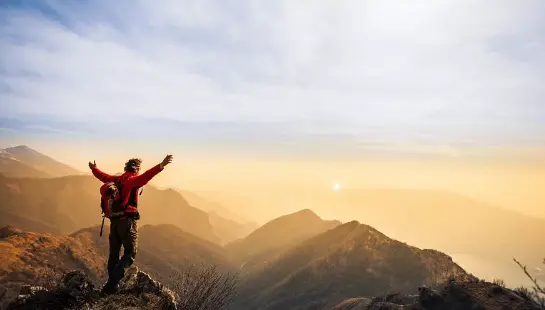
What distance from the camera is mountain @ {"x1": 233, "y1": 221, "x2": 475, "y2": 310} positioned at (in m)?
52.8

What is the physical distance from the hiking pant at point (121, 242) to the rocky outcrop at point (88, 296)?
398mm

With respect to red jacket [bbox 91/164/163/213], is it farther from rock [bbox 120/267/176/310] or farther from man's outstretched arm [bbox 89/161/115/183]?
rock [bbox 120/267/176/310]

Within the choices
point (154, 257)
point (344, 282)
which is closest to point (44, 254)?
point (154, 257)

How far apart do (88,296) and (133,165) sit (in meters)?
2.44

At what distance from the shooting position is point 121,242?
265 inches

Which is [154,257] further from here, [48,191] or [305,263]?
[48,191]

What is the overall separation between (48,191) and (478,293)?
431 feet

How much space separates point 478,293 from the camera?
18.0 m

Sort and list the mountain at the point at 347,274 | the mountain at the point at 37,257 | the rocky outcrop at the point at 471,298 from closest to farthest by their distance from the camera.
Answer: the rocky outcrop at the point at 471,298 → the mountain at the point at 37,257 → the mountain at the point at 347,274

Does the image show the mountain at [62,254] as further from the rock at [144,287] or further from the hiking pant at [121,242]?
the hiking pant at [121,242]

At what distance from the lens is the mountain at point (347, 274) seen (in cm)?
5281

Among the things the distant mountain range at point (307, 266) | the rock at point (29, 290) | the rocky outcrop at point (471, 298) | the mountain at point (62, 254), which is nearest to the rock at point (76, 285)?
the rock at point (29, 290)

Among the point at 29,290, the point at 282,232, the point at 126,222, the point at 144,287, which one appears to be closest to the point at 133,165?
the point at 126,222

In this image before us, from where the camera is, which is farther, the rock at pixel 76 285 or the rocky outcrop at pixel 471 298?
the rocky outcrop at pixel 471 298
